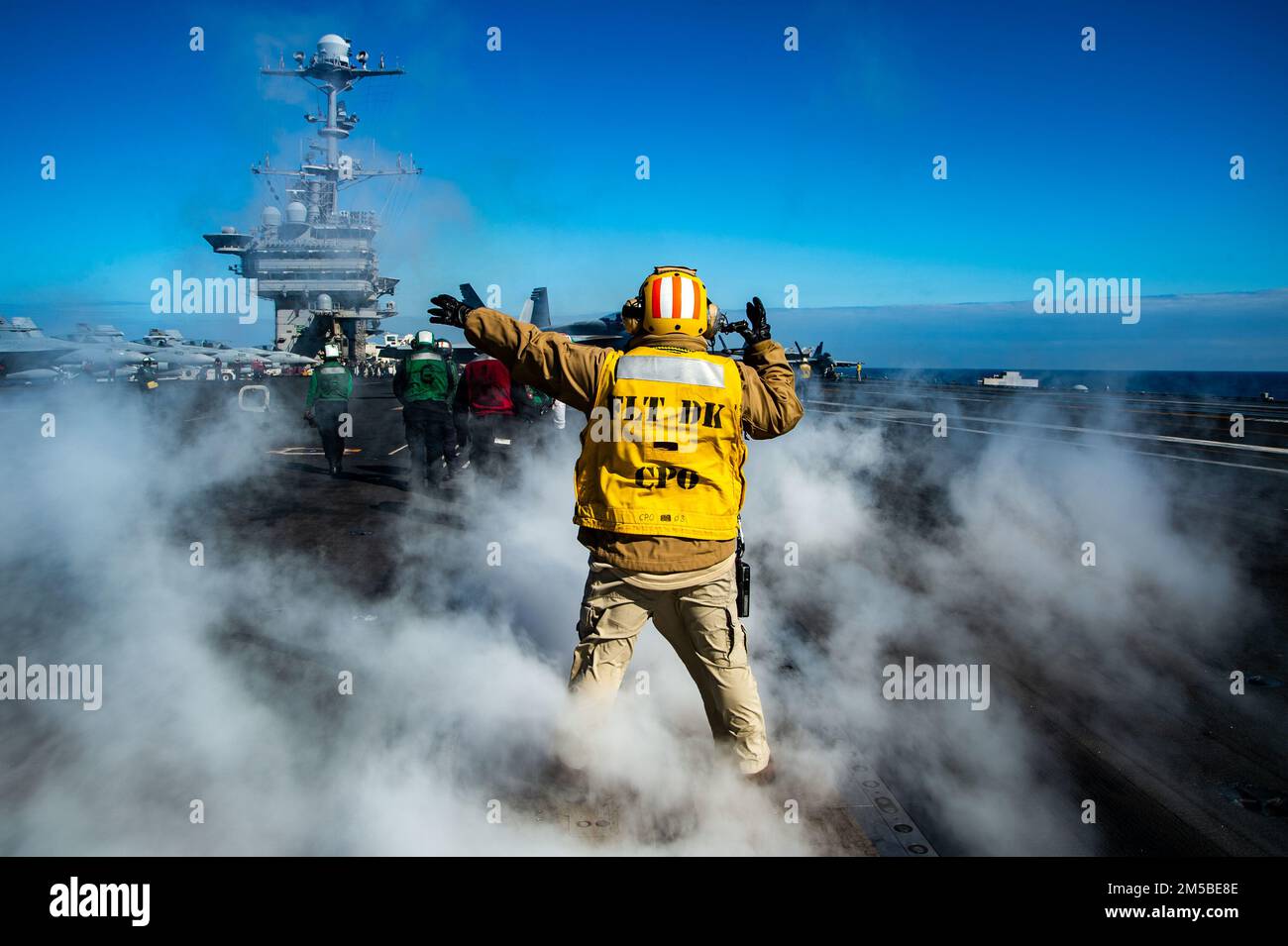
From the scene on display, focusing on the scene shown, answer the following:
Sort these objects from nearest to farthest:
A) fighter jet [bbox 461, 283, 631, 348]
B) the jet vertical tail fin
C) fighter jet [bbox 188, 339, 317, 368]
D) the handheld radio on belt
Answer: the handheld radio on belt < fighter jet [bbox 461, 283, 631, 348] < the jet vertical tail fin < fighter jet [bbox 188, 339, 317, 368]

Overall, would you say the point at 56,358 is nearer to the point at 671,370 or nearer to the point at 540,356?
the point at 540,356

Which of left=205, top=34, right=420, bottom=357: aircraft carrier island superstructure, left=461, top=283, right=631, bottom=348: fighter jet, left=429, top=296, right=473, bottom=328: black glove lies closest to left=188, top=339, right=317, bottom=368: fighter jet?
left=205, top=34, right=420, bottom=357: aircraft carrier island superstructure

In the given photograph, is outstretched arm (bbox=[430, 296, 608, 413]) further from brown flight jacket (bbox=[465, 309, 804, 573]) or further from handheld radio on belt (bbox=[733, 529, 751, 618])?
handheld radio on belt (bbox=[733, 529, 751, 618])

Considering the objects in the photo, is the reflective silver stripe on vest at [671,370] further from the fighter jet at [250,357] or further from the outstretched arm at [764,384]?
the fighter jet at [250,357]

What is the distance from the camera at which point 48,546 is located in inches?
258

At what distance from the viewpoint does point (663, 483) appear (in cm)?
262

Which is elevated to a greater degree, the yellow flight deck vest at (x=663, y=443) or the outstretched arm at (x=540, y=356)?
the outstretched arm at (x=540, y=356)

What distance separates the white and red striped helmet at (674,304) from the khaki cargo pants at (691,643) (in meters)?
0.88

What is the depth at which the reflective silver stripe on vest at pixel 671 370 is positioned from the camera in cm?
259

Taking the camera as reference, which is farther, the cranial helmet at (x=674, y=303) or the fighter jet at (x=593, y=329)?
the fighter jet at (x=593, y=329)

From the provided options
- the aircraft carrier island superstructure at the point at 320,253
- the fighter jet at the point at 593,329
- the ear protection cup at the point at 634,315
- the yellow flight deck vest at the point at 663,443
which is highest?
the aircraft carrier island superstructure at the point at 320,253

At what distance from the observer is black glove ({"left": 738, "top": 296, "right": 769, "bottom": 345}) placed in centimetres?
301

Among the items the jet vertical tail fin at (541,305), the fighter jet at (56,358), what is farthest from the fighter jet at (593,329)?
the fighter jet at (56,358)

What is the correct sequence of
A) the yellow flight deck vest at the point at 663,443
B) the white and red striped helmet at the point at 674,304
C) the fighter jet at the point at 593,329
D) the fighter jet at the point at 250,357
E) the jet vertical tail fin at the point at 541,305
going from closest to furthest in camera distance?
the yellow flight deck vest at the point at 663,443 → the white and red striped helmet at the point at 674,304 → the fighter jet at the point at 593,329 → the jet vertical tail fin at the point at 541,305 → the fighter jet at the point at 250,357
